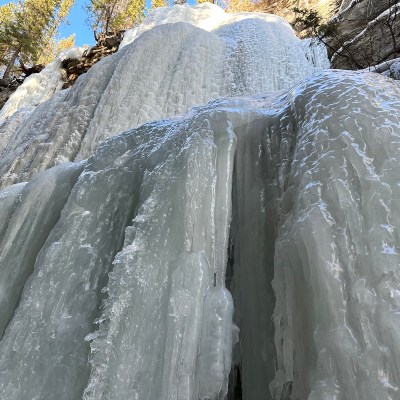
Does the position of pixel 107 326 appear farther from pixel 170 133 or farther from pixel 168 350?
pixel 170 133

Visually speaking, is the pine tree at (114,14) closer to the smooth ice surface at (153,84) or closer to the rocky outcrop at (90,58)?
the rocky outcrop at (90,58)

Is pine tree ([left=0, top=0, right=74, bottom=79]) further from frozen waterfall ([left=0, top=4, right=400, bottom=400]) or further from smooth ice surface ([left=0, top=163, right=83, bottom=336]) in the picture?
frozen waterfall ([left=0, top=4, right=400, bottom=400])

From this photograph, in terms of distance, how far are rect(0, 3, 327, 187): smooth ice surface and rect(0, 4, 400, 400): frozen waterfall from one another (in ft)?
6.52

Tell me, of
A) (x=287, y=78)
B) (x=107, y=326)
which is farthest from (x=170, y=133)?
(x=287, y=78)

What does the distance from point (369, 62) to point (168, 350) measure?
4.94 meters

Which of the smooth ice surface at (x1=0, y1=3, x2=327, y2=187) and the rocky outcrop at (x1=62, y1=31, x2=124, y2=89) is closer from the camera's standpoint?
the smooth ice surface at (x1=0, y1=3, x2=327, y2=187)

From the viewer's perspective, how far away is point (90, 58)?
984 centimetres

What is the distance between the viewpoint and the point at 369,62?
17.1ft

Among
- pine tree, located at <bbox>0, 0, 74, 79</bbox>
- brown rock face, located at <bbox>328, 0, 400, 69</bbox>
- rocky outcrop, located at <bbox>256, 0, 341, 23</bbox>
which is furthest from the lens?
pine tree, located at <bbox>0, 0, 74, 79</bbox>

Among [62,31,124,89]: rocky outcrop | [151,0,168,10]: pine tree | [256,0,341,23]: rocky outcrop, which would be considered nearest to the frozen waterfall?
[256,0,341,23]: rocky outcrop

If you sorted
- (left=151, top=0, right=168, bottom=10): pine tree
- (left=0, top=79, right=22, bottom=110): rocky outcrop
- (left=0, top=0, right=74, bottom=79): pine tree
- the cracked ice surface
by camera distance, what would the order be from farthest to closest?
(left=151, top=0, right=168, bottom=10): pine tree < (left=0, top=0, right=74, bottom=79): pine tree < (left=0, top=79, right=22, bottom=110): rocky outcrop < the cracked ice surface

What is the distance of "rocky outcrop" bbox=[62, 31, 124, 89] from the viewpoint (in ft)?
31.6

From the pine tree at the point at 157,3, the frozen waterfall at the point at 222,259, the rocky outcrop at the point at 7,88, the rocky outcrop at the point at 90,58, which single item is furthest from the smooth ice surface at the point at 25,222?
the pine tree at the point at 157,3

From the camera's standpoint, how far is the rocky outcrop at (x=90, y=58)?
964 centimetres
